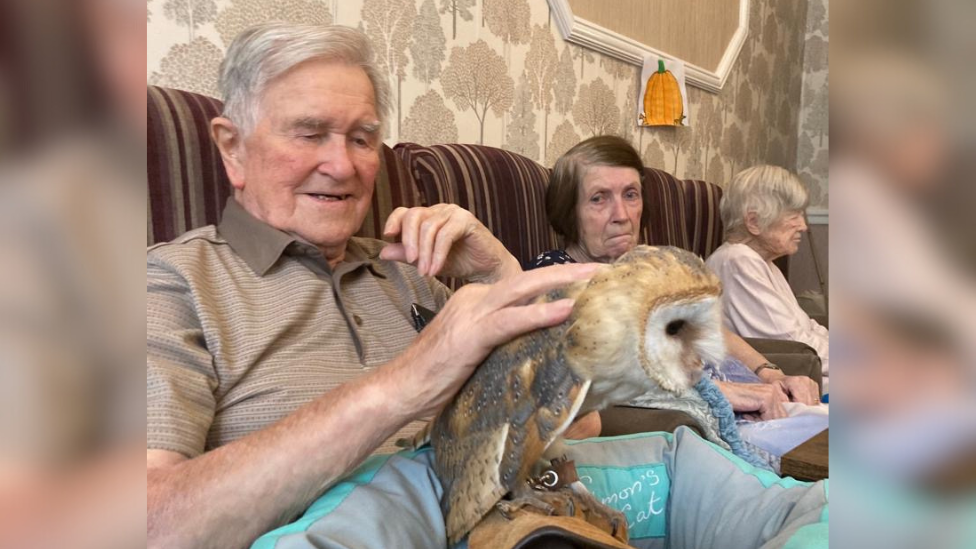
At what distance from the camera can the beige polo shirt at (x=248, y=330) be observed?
750mm

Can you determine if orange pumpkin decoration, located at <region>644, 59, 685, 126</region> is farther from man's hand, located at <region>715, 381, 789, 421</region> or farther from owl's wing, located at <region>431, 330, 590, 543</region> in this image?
owl's wing, located at <region>431, 330, 590, 543</region>

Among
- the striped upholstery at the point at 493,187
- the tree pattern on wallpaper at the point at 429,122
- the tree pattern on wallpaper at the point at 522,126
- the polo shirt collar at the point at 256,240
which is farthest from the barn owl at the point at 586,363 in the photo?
the tree pattern on wallpaper at the point at 522,126

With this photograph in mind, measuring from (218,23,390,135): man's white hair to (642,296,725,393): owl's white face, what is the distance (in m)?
0.69

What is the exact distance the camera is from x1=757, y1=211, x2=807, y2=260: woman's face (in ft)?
7.58

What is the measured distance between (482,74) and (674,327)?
1.74 metres

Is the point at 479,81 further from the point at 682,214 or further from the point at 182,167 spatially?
the point at 182,167

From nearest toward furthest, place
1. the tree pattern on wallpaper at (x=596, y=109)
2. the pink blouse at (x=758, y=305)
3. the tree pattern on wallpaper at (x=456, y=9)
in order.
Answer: the tree pattern on wallpaper at (x=456, y=9) < the pink blouse at (x=758, y=305) < the tree pattern on wallpaper at (x=596, y=109)

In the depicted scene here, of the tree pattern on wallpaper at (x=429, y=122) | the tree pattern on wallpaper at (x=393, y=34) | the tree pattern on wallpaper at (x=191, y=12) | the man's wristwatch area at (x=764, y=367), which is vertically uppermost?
the tree pattern on wallpaper at (x=393, y=34)

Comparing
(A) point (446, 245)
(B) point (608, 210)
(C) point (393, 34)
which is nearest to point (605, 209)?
(B) point (608, 210)

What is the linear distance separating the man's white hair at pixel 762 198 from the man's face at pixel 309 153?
1692 mm

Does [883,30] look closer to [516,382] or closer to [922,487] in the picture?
[922,487]

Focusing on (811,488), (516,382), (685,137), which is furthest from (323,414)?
(685,137)

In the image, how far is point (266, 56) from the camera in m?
0.96

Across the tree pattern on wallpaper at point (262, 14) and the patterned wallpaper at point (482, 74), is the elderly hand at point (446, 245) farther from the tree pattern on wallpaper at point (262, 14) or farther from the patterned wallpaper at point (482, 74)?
the tree pattern on wallpaper at point (262, 14)
